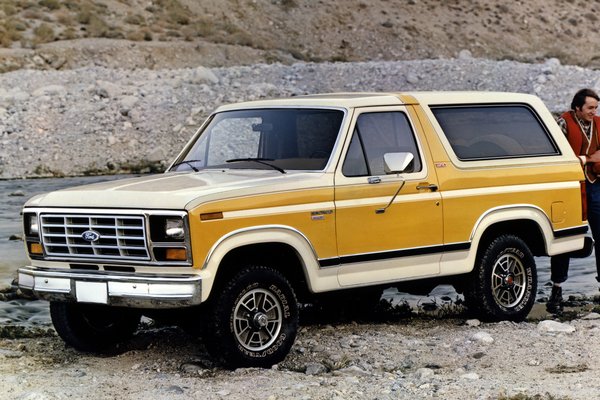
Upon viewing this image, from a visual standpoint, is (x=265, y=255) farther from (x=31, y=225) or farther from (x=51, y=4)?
(x=51, y=4)

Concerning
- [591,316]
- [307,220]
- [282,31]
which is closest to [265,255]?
[307,220]

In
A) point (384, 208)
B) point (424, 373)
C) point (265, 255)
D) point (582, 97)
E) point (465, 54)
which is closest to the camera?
point (424, 373)

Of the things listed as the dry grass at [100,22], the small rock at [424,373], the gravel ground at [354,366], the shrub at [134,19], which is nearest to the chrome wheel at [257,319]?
the gravel ground at [354,366]

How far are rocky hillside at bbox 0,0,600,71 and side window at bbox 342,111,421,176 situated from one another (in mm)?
40244

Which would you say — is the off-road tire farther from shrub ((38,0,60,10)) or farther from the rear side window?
shrub ((38,0,60,10))

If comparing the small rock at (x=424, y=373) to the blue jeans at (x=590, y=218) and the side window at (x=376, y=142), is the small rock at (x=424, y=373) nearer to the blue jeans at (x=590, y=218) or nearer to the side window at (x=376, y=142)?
the side window at (x=376, y=142)

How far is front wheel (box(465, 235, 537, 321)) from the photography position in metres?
10.0

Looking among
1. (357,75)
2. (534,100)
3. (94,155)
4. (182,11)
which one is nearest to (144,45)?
(182,11)

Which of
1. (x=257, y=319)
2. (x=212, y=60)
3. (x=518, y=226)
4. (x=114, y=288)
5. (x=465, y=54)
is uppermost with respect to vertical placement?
(x=212, y=60)

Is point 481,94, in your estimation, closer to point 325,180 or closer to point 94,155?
point 325,180

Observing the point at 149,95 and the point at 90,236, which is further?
the point at 149,95

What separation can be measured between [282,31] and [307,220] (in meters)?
51.2

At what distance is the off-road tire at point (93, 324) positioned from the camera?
9.08m

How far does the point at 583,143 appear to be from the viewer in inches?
438
